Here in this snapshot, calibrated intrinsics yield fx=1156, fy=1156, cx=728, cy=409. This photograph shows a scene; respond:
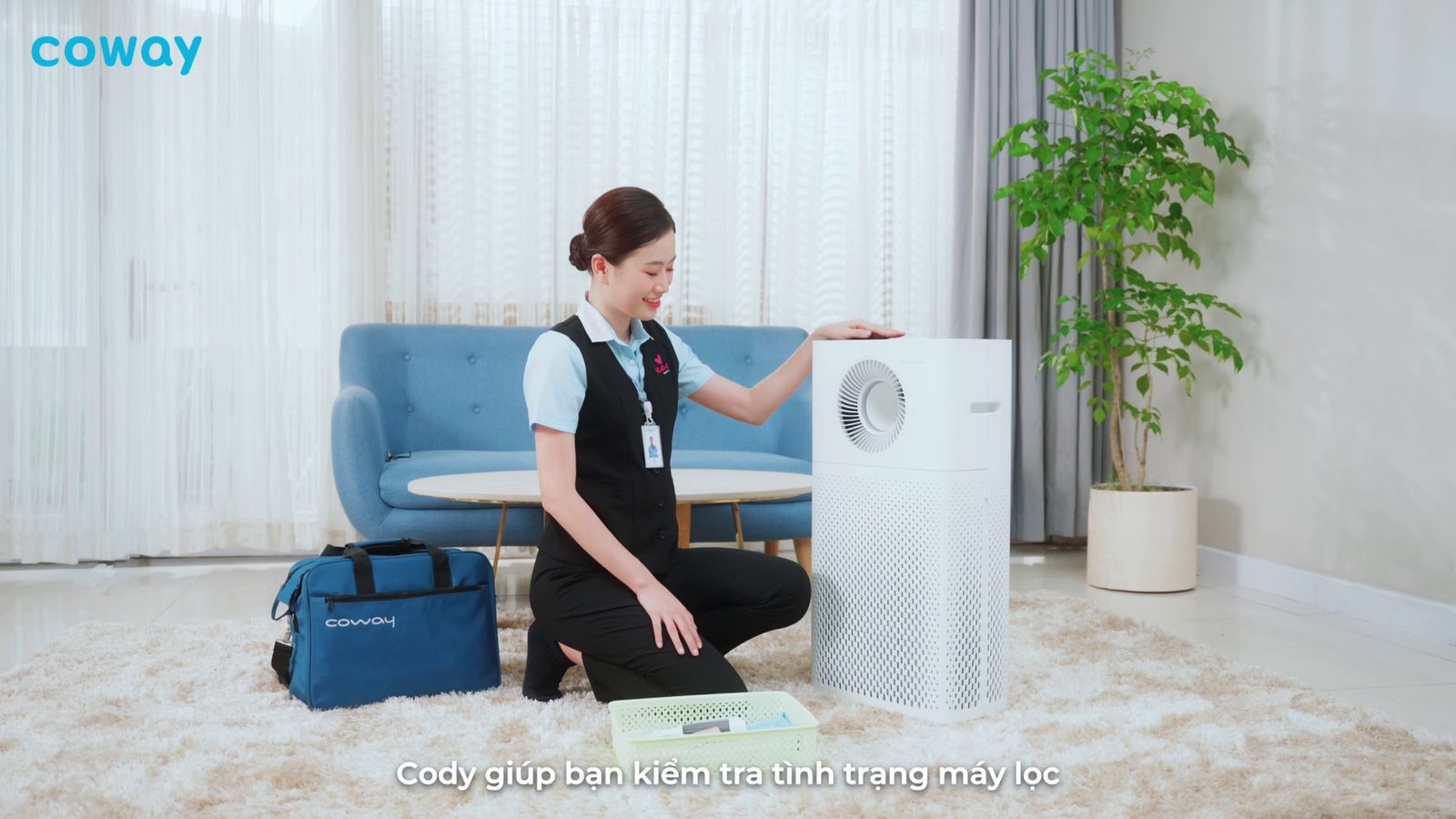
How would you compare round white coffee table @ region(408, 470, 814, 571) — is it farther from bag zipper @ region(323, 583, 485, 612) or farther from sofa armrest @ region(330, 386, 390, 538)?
sofa armrest @ region(330, 386, 390, 538)

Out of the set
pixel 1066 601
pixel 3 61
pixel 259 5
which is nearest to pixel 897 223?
pixel 1066 601

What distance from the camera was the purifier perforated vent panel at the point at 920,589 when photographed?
1.98 m

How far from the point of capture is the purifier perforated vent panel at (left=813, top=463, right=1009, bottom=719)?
198 centimetres

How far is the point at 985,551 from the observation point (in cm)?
203

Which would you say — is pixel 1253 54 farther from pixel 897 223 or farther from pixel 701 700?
pixel 701 700

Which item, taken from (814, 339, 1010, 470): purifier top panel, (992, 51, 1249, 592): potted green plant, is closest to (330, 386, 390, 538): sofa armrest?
(814, 339, 1010, 470): purifier top panel

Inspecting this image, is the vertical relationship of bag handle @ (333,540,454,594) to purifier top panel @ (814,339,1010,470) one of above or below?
below

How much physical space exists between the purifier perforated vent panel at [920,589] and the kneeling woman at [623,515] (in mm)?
138

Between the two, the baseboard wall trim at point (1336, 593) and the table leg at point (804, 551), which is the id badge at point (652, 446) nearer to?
the table leg at point (804, 551)

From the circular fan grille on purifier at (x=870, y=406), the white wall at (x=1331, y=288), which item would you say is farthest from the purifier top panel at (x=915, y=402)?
the white wall at (x=1331, y=288)

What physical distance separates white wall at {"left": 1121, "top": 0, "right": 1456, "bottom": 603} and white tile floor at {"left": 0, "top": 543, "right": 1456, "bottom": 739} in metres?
0.26

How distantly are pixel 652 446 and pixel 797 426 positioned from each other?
→ 1.61m

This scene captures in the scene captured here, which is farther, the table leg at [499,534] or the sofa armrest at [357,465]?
the sofa armrest at [357,465]

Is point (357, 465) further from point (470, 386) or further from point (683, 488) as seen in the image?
point (683, 488)
